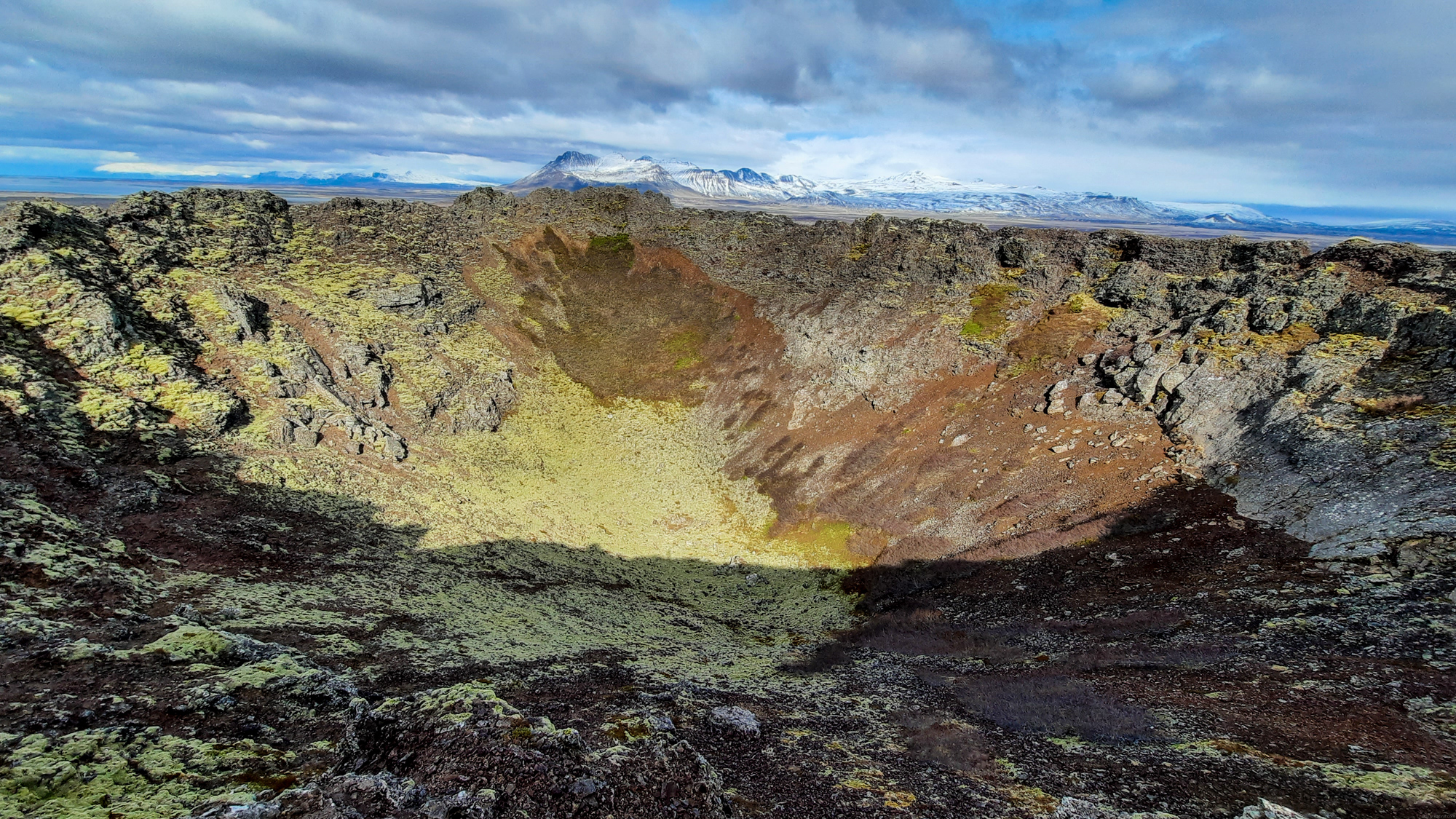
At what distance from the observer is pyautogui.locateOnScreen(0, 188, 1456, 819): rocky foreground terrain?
16.2m

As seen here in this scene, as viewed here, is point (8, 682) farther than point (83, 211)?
No

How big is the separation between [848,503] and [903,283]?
36.7 meters

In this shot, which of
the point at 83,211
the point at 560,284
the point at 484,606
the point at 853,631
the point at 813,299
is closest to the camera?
the point at 484,606

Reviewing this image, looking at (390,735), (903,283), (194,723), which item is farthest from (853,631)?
(903,283)

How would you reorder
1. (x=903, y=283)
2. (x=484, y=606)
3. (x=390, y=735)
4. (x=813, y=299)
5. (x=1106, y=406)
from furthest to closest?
(x=813, y=299) → (x=903, y=283) → (x=1106, y=406) → (x=484, y=606) → (x=390, y=735)

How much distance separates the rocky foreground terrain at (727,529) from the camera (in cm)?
1617

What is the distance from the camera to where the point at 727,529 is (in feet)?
185

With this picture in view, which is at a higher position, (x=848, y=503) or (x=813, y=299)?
(x=813, y=299)

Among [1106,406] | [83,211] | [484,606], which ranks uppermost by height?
[83,211]

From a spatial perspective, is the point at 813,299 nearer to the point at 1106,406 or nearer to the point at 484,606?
the point at 1106,406

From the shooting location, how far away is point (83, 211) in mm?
59125

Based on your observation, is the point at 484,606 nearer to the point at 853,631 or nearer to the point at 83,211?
the point at 853,631

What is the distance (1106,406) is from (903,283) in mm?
32656

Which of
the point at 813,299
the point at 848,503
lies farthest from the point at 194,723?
the point at 813,299
